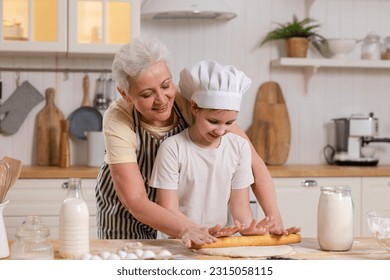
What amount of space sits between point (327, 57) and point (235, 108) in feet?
8.00

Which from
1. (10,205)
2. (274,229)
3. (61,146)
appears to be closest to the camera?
(274,229)

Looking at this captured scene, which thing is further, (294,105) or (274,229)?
(294,105)

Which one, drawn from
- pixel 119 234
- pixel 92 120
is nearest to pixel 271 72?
pixel 92 120

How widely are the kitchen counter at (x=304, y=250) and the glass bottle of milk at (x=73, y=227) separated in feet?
0.18

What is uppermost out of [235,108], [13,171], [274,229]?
[235,108]

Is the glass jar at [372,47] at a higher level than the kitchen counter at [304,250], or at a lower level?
higher

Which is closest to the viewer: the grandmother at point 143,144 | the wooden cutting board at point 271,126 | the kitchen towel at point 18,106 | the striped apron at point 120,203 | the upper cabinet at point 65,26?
the grandmother at point 143,144

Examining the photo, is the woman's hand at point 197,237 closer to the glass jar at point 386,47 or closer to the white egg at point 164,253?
the white egg at point 164,253

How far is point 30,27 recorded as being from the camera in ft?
13.0

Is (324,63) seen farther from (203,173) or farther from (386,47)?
(203,173)

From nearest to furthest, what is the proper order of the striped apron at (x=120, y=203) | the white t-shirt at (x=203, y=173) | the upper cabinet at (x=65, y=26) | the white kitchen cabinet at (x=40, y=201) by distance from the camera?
the white t-shirt at (x=203, y=173) < the striped apron at (x=120, y=203) < the white kitchen cabinet at (x=40, y=201) < the upper cabinet at (x=65, y=26)

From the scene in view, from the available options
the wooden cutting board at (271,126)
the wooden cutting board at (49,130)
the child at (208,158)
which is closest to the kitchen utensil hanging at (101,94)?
the wooden cutting board at (49,130)

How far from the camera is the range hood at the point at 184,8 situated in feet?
12.6

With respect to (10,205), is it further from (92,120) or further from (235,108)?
(235,108)
